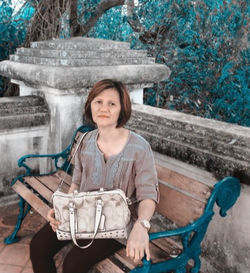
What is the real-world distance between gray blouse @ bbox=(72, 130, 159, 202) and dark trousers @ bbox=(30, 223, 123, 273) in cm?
31

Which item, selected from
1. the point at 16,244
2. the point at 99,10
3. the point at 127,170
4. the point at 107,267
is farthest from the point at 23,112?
the point at 99,10

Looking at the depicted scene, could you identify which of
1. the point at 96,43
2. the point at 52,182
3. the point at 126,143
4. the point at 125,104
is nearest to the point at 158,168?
the point at 126,143

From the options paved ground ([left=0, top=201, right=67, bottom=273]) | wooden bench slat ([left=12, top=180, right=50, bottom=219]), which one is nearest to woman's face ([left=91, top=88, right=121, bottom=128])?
wooden bench slat ([left=12, top=180, right=50, bottom=219])

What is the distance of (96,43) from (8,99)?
0.92 meters

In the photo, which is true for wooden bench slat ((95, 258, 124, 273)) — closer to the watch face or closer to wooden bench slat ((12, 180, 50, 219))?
the watch face

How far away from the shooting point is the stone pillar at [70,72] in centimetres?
285

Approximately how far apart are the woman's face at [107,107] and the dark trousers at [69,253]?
67cm

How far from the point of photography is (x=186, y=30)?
5.00 m

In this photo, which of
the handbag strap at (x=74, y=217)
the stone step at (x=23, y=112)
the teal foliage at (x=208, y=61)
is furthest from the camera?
the teal foliage at (x=208, y=61)

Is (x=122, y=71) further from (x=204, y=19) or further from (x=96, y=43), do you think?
(x=204, y=19)

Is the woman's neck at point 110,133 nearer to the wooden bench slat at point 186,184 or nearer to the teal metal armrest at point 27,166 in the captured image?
the wooden bench slat at point 186,184

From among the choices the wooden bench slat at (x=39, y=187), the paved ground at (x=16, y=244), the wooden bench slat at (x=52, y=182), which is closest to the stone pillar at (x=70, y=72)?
the wooden bench slat at (x=52, y=182)

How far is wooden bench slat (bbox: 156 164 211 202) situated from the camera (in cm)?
192

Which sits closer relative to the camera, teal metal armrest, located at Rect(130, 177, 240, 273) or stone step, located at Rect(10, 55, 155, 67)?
teal metal armrest, located at Rect(130, 177, 240, 273)
